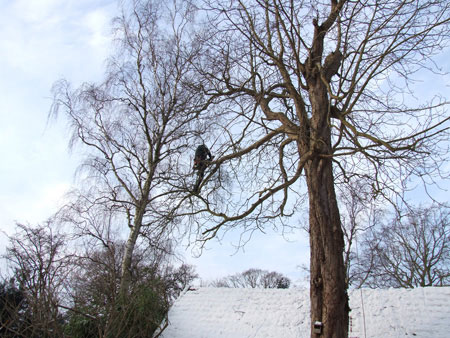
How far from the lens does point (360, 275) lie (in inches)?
786

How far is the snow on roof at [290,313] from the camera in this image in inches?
296

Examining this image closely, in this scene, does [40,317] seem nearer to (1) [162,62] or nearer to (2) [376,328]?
(2) [376,328]

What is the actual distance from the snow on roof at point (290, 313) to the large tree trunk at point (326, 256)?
3608mm

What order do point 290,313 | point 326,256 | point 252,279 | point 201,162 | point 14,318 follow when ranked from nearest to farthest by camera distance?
point 326,256, point 14,318, point 201,162, point 290,313, point 252,279

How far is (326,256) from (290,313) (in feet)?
14.7

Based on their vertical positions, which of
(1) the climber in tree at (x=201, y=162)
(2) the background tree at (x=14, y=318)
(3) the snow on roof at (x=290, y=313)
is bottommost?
(2) the background tree at (x=14, y=318)

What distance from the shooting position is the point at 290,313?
875 centimetres

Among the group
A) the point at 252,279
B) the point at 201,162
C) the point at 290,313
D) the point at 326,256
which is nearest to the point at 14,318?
the point at 201,162

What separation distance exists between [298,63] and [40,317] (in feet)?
16.2

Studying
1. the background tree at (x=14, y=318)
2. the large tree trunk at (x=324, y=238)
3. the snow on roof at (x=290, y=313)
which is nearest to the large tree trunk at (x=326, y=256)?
the large tree trunk at (x=324, y=238)

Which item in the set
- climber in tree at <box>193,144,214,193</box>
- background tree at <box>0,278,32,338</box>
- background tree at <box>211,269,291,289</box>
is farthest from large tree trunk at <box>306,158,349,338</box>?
background tree at <box>211,269,291,289</box>

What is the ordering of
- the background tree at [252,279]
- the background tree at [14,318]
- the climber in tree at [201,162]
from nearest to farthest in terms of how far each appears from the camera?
the background tree at [14,318]
the climber in tree at [201,162]
the background tree at [252,279]

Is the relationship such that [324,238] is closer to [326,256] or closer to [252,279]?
[326,256]

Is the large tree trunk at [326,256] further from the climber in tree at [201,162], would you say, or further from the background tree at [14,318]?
the background tree at [14,318]
